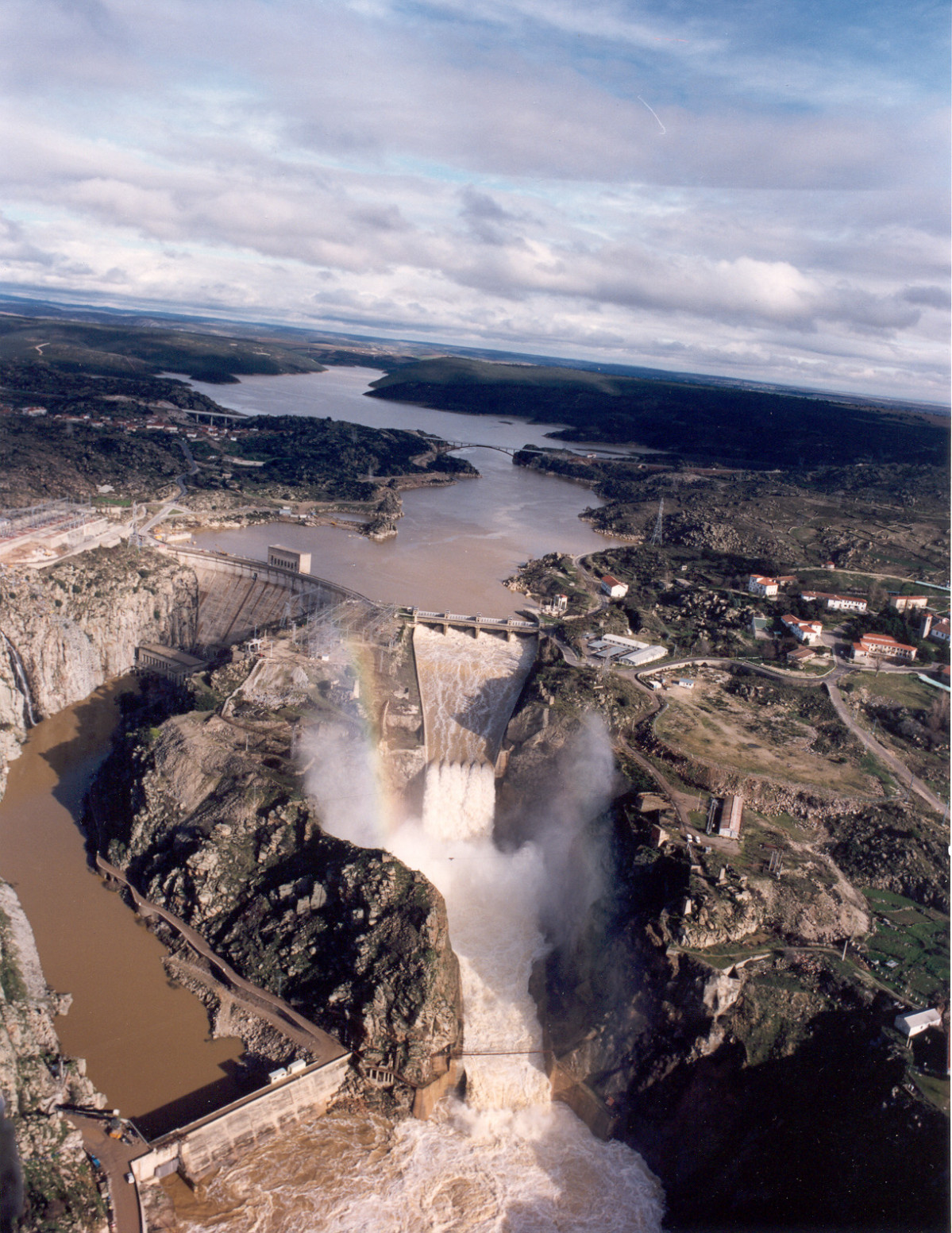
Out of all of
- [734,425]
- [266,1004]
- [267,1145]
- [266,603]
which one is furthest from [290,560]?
[734,425]

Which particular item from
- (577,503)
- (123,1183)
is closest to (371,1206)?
(123,1183)

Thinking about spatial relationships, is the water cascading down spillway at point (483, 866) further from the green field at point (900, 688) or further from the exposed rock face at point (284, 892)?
the green field at point (900, 688)

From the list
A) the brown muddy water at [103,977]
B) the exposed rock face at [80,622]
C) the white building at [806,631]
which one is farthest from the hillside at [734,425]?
the brown muddy water at [103,977]

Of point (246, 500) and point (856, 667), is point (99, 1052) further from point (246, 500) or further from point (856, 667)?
point (246, 500)

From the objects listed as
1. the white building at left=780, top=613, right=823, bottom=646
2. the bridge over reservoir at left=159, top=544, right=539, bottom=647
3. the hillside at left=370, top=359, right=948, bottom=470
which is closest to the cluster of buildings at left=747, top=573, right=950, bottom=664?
the white building at left=780, top=613, right=823, bottom=646

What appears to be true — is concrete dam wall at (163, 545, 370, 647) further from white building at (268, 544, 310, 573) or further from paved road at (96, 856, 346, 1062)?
paved road at (96, 856, 346, 1062)
